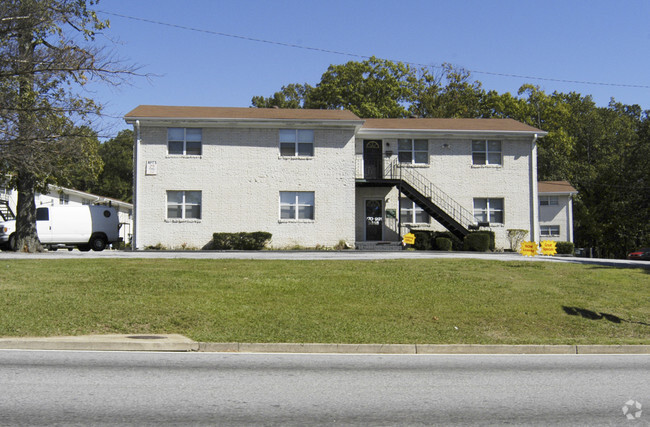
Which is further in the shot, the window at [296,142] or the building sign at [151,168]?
the window at [296,142]

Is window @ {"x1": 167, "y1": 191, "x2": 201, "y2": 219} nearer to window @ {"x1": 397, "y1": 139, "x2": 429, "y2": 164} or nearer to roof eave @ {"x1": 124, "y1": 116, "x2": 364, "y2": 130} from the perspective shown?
roof eave @ {"x1": 124, "y1": 116, "x2": 364, "y2": 130}

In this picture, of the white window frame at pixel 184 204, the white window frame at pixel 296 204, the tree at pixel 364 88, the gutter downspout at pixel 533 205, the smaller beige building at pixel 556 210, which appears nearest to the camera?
the white window frame at pixel 184 204

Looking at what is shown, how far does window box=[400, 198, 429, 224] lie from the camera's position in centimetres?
3089

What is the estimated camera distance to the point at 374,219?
3088 cm

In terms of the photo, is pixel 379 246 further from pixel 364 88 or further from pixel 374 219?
pixel 364 88

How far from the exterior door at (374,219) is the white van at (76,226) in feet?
41.2

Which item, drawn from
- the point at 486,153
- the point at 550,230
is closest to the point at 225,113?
the point at 486,153

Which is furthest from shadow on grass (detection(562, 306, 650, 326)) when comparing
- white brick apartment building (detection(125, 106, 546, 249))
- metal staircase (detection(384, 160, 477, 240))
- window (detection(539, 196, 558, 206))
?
window (detection(539, 196, 558, 206))

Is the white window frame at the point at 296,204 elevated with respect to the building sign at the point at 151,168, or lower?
lower

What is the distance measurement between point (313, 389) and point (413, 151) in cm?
2493

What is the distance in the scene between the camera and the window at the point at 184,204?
1107 inches

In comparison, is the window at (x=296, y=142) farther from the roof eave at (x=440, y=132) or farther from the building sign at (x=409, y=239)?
the building sign at (x=409, y=239)

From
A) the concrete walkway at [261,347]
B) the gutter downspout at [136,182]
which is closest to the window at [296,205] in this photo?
the gutter downspout at [136,182]

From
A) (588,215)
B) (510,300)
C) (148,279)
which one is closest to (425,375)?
(510,300)
